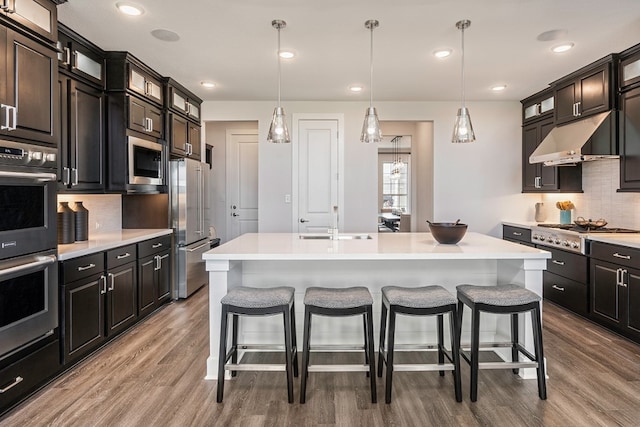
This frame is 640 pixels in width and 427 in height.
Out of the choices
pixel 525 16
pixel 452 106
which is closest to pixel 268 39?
pixel 525 16

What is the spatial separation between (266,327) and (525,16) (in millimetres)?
3010

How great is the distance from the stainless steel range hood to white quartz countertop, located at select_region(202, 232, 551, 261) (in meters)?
1.71

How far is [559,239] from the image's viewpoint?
4172mm

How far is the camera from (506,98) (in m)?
5.28

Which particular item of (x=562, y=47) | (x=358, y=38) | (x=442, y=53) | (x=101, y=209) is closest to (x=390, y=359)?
(x=358, y=38)

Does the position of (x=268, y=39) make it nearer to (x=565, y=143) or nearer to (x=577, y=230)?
(x=565, y=143)

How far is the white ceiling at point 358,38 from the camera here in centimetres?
276

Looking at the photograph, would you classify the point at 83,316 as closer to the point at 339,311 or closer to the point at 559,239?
the point at 339,311

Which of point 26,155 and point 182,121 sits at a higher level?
point 182,121

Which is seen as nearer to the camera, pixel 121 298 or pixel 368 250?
pixel 368 250

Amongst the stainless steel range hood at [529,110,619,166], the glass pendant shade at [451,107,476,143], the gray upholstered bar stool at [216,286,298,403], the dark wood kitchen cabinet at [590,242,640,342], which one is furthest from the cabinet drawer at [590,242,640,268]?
the gray upholstered bar stool at [216,286,298,403]

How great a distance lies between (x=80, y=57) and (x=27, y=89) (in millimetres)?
1159

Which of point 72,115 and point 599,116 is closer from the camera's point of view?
point 72,115

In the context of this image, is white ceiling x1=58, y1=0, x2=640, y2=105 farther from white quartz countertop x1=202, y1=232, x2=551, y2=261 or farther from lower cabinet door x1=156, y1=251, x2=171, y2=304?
lower cabinet door x1=156, y1=251, x2=171, y2=304
